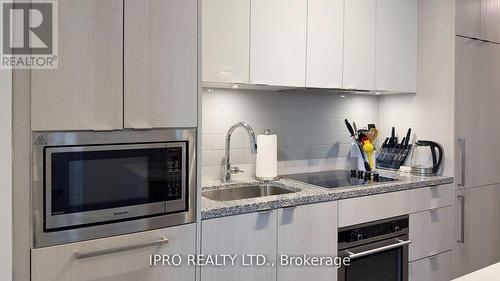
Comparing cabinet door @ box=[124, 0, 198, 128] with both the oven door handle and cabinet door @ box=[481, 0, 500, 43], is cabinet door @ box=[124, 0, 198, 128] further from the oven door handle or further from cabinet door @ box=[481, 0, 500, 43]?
cabinet door @ box=[481, 0, 500, 43]

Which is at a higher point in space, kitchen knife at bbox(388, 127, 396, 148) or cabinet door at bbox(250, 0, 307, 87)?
cabinet door at bbox(250, 0, 307, 87)

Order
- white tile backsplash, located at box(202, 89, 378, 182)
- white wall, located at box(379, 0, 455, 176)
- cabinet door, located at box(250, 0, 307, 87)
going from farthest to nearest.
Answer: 1. white wall, located at box(379, 0, 455, 176)
2. white tile backsplash, located at box(202, 89, 378, 182)
3. cabinet door, located at box(250, 0, 307, 87)

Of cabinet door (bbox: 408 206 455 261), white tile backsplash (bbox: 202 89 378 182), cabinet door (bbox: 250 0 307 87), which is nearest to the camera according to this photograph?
cabinet door (bbox: 250 0 307 87)

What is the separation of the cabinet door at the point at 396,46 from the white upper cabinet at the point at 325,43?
363 millimetres

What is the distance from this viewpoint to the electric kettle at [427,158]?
2676mm

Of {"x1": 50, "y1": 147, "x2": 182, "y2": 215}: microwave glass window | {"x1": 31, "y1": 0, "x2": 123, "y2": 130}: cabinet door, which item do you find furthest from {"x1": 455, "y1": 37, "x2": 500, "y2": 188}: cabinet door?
{"x1": 31, "y1": 0, "x2": 123, "y2": 130}: cabinet door

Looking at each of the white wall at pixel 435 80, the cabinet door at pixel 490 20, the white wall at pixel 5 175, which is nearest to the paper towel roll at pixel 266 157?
the white wall at pixel 435 80

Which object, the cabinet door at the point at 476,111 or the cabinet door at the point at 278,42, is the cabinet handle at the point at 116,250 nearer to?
the cabinet door at the point at 278,42

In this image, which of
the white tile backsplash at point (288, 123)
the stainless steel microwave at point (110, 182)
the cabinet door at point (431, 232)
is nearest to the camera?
the stainless steel microwave at point (110, 182)

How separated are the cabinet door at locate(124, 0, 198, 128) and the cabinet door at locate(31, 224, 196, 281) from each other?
18.0 inches

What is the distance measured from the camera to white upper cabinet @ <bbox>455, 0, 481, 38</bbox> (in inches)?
104

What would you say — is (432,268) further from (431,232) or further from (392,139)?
(392,139)

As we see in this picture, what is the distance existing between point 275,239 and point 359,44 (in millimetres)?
1414

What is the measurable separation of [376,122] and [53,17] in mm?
2535
